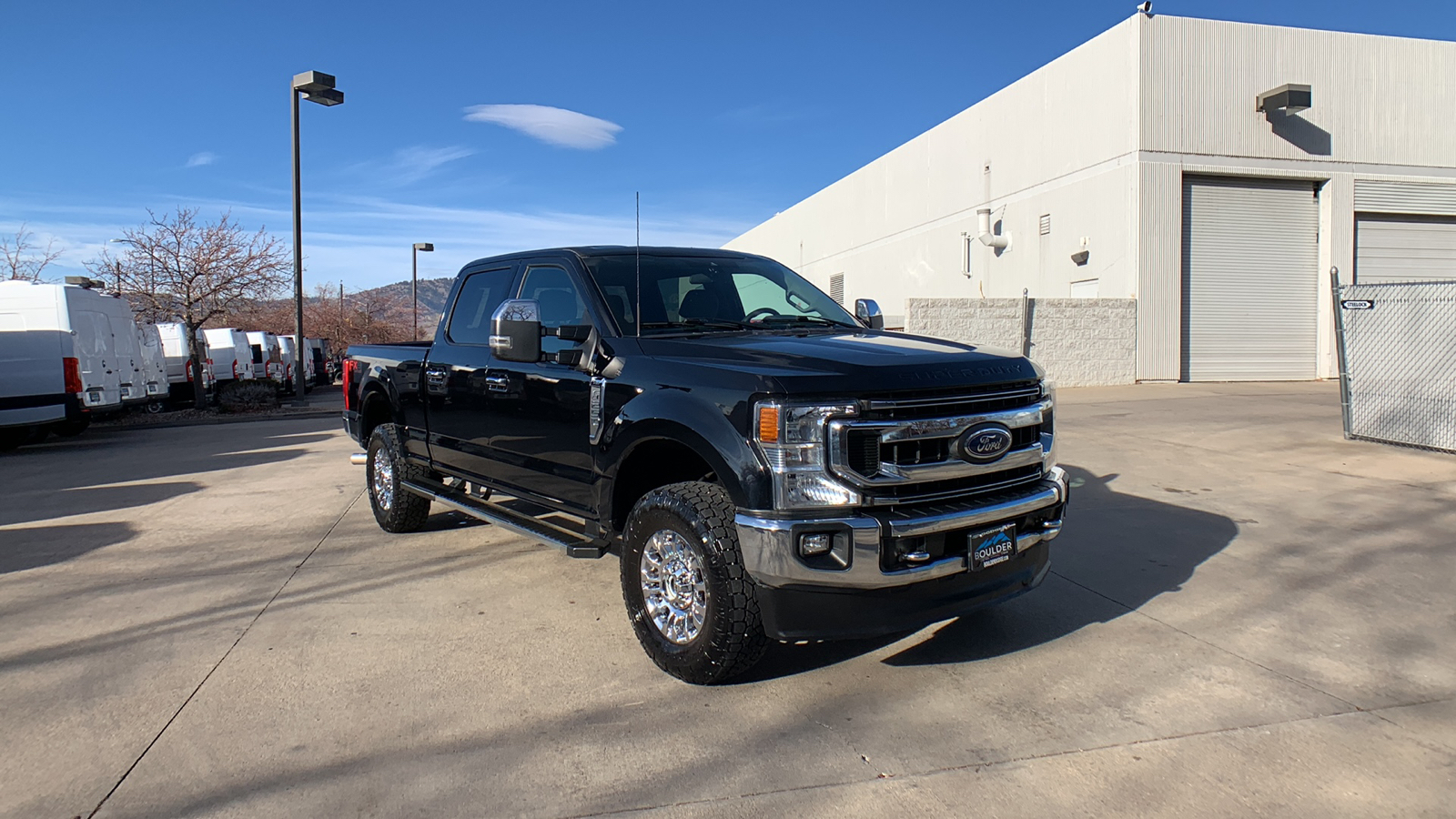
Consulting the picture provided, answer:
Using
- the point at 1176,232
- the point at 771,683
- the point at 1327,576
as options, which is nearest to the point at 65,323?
the point at 771,683

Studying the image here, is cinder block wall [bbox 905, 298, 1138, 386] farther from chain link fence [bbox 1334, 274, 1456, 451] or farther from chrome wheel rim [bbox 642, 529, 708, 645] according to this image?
chrome wheel rim [bbox 642, 529, 708, 645]

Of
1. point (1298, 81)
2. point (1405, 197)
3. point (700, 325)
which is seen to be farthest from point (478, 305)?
point (1405, 197)

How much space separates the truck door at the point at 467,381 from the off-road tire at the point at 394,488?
0.43 metres

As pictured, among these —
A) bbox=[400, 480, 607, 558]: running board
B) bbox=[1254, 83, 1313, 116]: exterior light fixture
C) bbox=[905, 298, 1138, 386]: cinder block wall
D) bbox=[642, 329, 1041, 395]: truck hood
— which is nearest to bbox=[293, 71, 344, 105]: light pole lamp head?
bbox=[905, 298, 1138, 386]: cinder block wall

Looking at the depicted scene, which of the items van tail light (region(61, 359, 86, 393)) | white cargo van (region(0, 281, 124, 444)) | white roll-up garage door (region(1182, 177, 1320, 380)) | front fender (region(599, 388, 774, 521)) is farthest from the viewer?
white roll-up garage door (region(1182, 177, 1320, 380))

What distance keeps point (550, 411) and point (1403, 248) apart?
2423cm

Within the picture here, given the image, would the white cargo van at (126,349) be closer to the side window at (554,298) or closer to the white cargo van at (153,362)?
the white cargo van at (153,362)

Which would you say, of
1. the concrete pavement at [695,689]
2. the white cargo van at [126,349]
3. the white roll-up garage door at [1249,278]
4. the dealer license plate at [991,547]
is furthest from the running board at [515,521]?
the white roll-up garage door at [1249,278]

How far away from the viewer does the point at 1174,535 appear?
627cm

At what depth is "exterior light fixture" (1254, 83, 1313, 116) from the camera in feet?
63.3

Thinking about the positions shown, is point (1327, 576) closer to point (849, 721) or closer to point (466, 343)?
point (849, 721)

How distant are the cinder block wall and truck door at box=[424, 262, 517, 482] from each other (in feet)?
48.1

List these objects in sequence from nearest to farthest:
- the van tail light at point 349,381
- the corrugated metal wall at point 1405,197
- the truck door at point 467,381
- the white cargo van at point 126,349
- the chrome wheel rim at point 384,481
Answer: the truck door at point 467,381 → the chrome wheel rim at point 384,481 → the van tail light at point 349,381 → the white cargo van at point 126,349 → the corrugated metal wall at point 1405,197

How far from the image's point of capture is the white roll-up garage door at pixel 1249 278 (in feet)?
66.9
